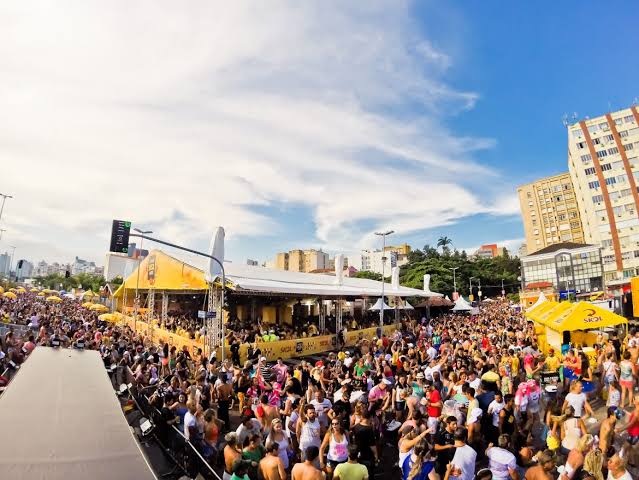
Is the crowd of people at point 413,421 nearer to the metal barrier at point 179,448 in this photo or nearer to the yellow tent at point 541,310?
the metal barrier at point 179,448

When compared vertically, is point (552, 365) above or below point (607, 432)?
above

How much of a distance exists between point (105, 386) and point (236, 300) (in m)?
21.7

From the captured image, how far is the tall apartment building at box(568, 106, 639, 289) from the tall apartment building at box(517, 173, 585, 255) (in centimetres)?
2139

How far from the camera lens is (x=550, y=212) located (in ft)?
291

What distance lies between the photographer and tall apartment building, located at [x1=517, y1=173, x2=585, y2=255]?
8569 centimetres

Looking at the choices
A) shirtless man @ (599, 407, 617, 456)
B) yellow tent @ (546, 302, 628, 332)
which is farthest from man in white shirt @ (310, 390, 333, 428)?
yellow tent @ (546, 302, 628, 332)

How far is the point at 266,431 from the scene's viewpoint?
21.5ft

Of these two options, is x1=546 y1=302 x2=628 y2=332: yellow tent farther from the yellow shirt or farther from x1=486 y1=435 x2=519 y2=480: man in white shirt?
x1=486 y1=435 x2=519 y2=480: man in white shirt

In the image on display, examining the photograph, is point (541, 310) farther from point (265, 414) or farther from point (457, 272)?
point (457, 272)

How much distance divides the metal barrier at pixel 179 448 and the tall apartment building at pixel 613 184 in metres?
67.5

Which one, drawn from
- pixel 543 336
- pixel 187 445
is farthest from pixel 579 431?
pixel 543 336

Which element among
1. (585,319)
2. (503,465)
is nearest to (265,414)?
(503,465)

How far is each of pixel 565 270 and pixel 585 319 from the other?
54.7 meters

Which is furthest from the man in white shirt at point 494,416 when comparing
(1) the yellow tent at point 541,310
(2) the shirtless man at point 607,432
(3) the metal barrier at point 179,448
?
(1) the yellow tent at point 541,310
